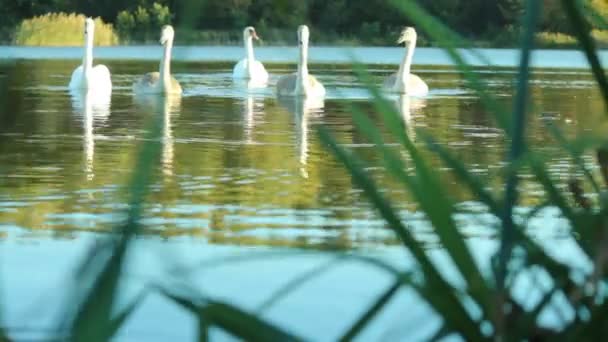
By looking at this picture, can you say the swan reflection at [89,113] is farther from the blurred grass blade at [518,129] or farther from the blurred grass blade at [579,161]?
the blurred grass blade at [518,129]

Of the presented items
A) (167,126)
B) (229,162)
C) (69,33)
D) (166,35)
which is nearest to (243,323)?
(229,162)

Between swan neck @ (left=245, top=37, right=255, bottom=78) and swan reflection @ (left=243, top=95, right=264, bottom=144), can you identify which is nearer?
swan reflection @ (left=243, top=95, right=264, bottom=144)

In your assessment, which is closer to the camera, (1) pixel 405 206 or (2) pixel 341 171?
(1) pixel 405 206

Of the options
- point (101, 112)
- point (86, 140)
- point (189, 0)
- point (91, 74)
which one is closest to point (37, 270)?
point (189, 0)

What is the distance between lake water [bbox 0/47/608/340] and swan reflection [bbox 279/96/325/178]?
0.03 m

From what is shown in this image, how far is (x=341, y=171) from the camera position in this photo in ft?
24.0

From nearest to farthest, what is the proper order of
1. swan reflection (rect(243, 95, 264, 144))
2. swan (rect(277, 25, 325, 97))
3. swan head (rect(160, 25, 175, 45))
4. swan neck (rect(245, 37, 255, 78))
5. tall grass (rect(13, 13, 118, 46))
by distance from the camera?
swan reflection (rect(243, 95, 264, 144)) < swan (rect(277, 25, 325, 97)) < swan head (rect(160, 25, 175, 45)) < swan neck (rect(245, 37, 255, 78)) < tall grass (rect(13, 13, 118, 46))

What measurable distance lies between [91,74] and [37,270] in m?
12.4

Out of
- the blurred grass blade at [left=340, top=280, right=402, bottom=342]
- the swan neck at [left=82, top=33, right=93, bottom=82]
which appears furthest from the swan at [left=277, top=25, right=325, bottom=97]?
the blurred grass blade at [left=340, top=280, right=402, bottom=342]

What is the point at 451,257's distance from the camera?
3.70 feet

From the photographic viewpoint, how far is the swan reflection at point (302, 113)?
26.9ft

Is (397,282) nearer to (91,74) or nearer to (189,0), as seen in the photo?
(189,0)

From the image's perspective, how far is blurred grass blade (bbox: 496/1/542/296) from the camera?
1.01 metres

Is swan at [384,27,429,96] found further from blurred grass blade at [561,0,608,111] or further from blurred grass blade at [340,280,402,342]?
blurred grass blade at [340,280,402,342]
